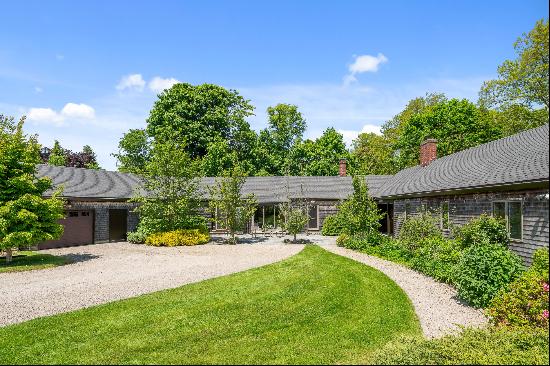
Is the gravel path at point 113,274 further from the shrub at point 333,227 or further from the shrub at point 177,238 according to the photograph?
the shrub at point 333,227

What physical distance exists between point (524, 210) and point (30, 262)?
70.6ft

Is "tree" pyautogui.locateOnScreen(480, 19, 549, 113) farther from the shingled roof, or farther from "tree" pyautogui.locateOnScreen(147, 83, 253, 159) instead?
"tree" pyautogui.locateOnScreen(147, 83, 253, 159)

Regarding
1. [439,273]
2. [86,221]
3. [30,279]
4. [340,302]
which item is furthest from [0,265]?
[439,273]

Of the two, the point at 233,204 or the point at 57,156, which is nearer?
the point at 233,204

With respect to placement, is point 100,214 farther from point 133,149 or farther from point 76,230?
point 133,149

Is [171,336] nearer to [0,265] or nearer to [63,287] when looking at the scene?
[63,287]

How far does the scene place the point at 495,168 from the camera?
651 inches

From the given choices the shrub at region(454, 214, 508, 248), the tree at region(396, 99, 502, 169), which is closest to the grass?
the shrub at region(454, 214, 508, 248)

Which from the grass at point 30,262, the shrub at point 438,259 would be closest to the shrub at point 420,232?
the shrub at point 438,259

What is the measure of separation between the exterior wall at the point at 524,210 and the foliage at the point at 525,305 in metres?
2.09

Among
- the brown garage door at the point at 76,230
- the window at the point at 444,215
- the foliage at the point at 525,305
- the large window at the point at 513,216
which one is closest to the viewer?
the foliage at the point at 525,305

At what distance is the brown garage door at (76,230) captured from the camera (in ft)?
86.2

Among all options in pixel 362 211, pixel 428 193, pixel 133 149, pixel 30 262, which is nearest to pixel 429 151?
pixel 362 211

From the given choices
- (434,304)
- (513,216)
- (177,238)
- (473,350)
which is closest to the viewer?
(473,350)
